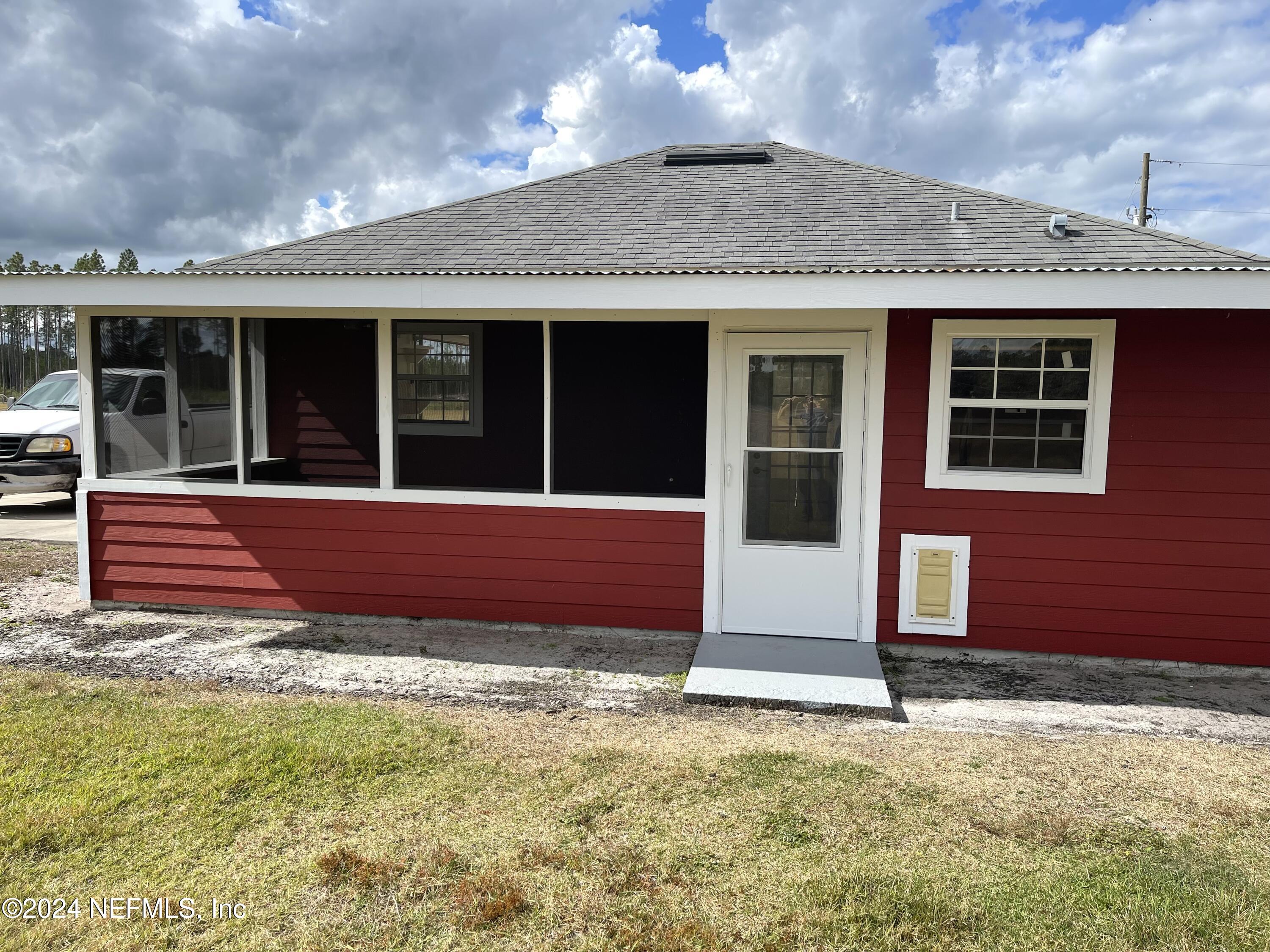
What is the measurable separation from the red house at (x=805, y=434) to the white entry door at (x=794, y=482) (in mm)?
16

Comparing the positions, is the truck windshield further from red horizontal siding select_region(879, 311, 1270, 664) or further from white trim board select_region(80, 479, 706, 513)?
red horizontal siding select_region(879, 311, 1270, 664)

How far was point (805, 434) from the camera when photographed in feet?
16.3

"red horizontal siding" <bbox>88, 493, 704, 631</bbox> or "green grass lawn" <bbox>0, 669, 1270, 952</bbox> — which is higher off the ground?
"red horizontal siding" <bbox>88, 493, 704, 631</bbox>

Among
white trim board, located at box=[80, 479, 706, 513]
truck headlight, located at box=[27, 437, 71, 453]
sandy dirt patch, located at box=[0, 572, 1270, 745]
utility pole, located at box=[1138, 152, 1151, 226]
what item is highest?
utility pole, located at box=[1138, 152, 1151, 226]

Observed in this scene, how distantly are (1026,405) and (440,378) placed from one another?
189 inches

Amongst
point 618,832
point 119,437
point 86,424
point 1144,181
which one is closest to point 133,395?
point 119,437

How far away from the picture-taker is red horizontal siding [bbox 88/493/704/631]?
519cm

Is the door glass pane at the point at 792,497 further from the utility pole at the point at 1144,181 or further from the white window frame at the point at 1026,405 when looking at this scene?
the utility pole at the point at 1144,181

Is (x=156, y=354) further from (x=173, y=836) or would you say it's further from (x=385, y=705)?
(x=173, y=836)

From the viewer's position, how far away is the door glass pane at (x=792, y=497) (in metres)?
4.96

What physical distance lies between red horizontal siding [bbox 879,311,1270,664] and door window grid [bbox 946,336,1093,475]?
17 cm

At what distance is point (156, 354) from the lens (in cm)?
585

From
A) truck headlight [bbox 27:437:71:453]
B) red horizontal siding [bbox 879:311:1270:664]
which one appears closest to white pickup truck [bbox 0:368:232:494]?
truck headlight [bbox 27:437:71:453]

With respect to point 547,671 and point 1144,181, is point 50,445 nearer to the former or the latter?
point 547,671
